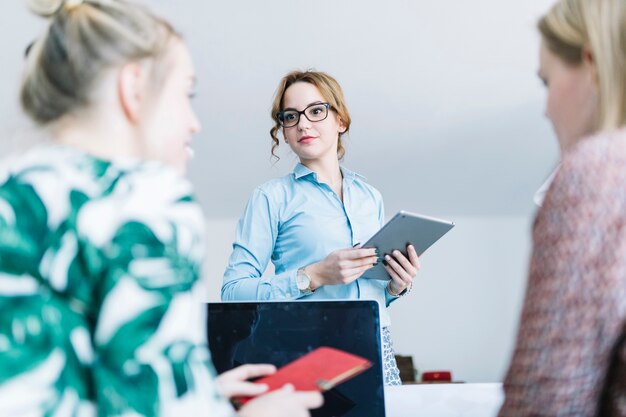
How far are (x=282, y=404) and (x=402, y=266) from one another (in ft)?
2.98

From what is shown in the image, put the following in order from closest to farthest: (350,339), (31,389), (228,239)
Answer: (31,389) → (350,339) → (228,239)

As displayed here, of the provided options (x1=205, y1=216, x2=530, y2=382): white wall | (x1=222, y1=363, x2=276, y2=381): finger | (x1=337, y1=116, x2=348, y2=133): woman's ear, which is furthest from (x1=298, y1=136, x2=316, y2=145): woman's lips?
(x1=205, y1=216, x2=530, y2=382): white wall

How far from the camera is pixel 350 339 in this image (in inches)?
44.7

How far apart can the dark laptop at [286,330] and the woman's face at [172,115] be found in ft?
1.30

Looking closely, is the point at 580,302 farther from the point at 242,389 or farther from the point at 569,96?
the point at 242,389

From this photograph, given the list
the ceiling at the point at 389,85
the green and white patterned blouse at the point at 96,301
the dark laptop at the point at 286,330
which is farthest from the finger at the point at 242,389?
the ceiling at the point at 389,85

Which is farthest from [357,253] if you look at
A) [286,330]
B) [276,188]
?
[286,330]

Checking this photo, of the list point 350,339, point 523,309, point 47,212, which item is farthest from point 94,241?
point 350,339

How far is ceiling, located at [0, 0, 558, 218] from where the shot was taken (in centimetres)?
316

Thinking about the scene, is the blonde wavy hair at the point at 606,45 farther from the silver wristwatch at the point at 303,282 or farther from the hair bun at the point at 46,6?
the silver wristwatch at the point at 303,282

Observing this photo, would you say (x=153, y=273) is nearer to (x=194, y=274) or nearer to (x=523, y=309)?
(x=194, y=274)

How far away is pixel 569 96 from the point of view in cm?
81

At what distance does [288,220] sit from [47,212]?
1.09 metres

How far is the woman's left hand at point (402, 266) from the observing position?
1.59 m
